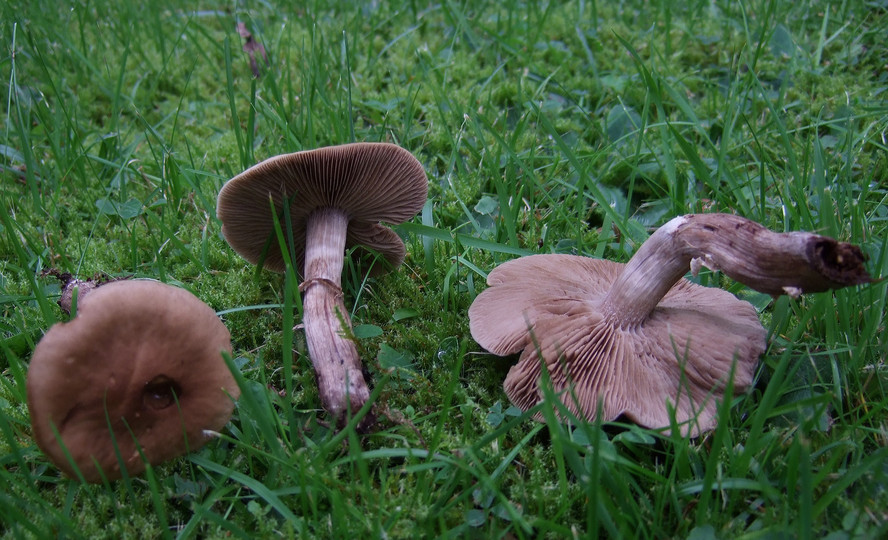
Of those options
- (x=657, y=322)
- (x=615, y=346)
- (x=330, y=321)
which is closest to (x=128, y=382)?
(x=330, y=321)

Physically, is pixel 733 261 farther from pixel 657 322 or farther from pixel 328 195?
pixel 328 195

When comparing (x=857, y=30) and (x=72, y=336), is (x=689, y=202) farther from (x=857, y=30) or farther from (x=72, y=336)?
(x=72, y=336)

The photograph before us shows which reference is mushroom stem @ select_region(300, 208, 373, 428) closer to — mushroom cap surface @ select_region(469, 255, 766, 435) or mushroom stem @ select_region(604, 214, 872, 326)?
mushroom cap surface @ select_region(469, 255, 766, 435)

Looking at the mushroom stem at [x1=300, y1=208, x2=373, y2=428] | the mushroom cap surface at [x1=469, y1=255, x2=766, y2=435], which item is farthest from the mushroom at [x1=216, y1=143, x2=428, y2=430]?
the mushroom cap surface at [x1=469, y1=255, x2=766, y2=435]

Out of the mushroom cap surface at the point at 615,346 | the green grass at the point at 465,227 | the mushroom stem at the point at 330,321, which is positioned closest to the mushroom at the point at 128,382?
the green grass at the point at 465,227

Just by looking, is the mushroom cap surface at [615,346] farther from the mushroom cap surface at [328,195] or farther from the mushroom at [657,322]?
the mushroom cap surface at [328,195]

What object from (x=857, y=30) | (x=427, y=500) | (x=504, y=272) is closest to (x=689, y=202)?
(x=504, y=272)
